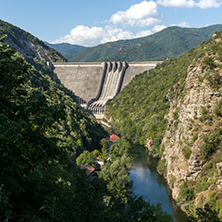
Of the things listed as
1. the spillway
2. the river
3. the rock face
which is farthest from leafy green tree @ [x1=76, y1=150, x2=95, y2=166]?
the spillway

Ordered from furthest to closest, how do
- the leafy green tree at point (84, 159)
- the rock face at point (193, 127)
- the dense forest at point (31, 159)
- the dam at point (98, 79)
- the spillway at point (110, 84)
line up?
the dam at point (98, 79)
the spillway at point (110, 84)
the leafy green tree at point (84, 159)
the rock face at point (193, 127)
the dense forest at point (31, 159)

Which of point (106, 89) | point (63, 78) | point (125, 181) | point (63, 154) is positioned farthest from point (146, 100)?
point (63, 154)

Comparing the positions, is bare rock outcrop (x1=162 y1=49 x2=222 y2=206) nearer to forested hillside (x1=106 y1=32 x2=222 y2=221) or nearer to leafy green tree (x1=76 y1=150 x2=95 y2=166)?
forested hillside (x1=106 y1=32 x2=222 y2=221)

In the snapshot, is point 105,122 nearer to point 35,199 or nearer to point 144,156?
point 144,156

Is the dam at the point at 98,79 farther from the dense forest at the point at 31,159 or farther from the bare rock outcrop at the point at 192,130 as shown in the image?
the dense forest at the point at 31,159

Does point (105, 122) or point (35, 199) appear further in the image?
point (105, 122)

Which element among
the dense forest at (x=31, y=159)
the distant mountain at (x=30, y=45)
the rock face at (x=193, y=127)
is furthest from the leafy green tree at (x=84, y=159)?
the distant mountain at (x=30, y=45)
